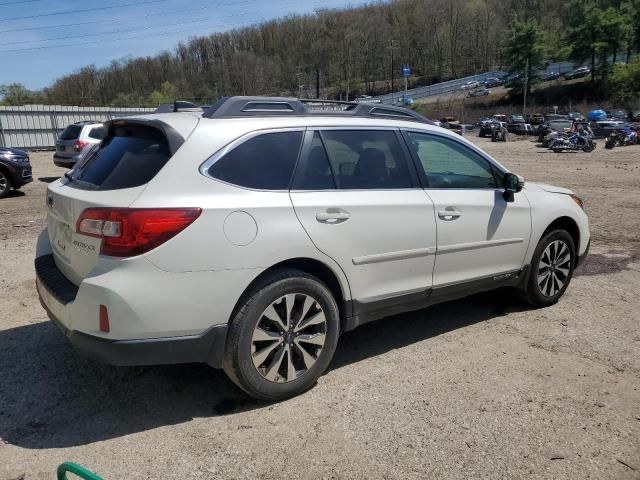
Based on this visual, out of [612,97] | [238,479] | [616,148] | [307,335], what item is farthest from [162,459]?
[612,97]

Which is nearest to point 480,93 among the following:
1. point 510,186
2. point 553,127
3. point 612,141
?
point 553,127

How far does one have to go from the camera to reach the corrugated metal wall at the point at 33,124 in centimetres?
3030

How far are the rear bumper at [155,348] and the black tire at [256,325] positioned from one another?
0.08m

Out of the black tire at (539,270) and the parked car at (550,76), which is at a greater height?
the parked car at (550,76)

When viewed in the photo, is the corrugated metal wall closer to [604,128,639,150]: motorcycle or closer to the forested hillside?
[604,128,639,150]: motorcycle

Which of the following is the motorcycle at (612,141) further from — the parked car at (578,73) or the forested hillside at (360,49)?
the parked car at (578,73)

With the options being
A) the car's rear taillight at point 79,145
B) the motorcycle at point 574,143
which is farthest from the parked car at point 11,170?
the motorcycle at point 574,143

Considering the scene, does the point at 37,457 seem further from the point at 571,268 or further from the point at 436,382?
the point at 571,268

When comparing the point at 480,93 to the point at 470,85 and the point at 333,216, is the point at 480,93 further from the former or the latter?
the point at 333,216

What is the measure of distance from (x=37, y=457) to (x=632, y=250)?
7419 millimetres

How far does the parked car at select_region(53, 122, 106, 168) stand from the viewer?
16219 mm

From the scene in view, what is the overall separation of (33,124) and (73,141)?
1773cm

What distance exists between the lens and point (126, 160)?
345 cm

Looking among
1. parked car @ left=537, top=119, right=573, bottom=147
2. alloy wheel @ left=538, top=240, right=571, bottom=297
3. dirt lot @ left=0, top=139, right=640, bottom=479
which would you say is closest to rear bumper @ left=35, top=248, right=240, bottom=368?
dirt lot @ left=0, top=139, right=640, bottom=479
